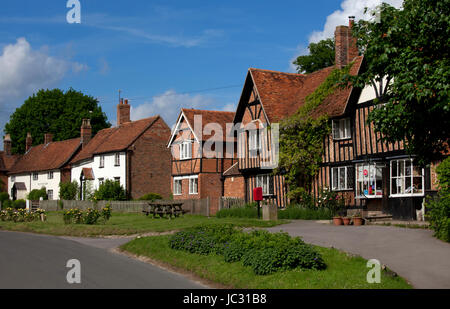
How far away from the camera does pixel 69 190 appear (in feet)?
195

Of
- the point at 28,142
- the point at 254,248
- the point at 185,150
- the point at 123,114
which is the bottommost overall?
the point at 254,248

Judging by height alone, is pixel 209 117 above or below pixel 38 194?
above

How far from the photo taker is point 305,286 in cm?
1086

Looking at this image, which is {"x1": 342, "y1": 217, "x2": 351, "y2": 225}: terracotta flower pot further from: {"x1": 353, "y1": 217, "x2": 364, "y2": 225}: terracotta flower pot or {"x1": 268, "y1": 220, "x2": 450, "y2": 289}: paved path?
{"x1": 268, "y1": 220, "x2": 450, "y2": 289}: paved path

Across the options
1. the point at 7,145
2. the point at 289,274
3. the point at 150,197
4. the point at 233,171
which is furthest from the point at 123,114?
the point at 289,274

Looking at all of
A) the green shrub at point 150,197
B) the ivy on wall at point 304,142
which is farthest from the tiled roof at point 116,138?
the ivy on wall at point 304,142

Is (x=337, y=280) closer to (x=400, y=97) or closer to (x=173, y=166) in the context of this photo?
(x=400, y=97)

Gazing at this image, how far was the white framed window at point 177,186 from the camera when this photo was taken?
47.2 m

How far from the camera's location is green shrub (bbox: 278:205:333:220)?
29441mm

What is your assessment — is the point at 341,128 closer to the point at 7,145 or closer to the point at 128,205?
the point at 128,205

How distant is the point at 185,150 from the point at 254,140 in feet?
34.7

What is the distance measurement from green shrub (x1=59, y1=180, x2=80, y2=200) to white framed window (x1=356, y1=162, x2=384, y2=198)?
3842 centimetres

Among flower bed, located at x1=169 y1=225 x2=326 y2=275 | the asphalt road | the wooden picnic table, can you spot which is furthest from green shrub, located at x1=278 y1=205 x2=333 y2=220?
the asphalt road

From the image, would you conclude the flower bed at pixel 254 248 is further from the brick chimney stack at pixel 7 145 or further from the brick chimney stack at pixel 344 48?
the brick chimney stack at pixel 7 145
